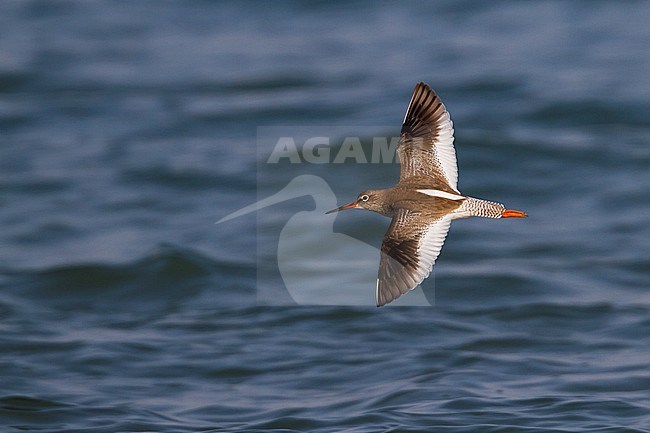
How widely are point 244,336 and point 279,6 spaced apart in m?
8.67

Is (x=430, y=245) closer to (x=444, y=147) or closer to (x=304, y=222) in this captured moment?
(x=444, y=147)

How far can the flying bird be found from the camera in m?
7.96

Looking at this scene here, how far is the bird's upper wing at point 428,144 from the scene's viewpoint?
8812 mm

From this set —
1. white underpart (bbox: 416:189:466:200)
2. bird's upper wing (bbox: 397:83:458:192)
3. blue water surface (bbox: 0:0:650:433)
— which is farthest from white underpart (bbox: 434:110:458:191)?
blue water surface (bbox: 0:0:650:433)

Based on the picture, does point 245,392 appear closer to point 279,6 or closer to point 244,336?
point 244,336

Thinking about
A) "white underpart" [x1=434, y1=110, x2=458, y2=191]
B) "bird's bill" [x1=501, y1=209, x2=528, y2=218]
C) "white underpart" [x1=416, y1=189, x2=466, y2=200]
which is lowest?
"bird's bill" [x1=501, y1=209, x2=528, y2=218]

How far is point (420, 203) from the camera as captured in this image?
8.43 metres

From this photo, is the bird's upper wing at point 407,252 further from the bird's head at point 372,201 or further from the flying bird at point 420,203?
the bird's head at point 372,201

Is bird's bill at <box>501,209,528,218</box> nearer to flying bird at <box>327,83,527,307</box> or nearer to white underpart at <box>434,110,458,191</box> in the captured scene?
flying bird at <box>327,83,527,307</box>

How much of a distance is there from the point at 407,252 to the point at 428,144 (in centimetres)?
111

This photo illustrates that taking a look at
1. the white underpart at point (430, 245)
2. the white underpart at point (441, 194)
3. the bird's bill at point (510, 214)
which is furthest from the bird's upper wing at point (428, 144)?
the white underpart at point (430, 245)

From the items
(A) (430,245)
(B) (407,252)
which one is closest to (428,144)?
(A) (430,245)

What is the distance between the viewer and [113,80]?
1898 cm

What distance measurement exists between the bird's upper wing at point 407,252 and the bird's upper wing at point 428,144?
504 millimetres
